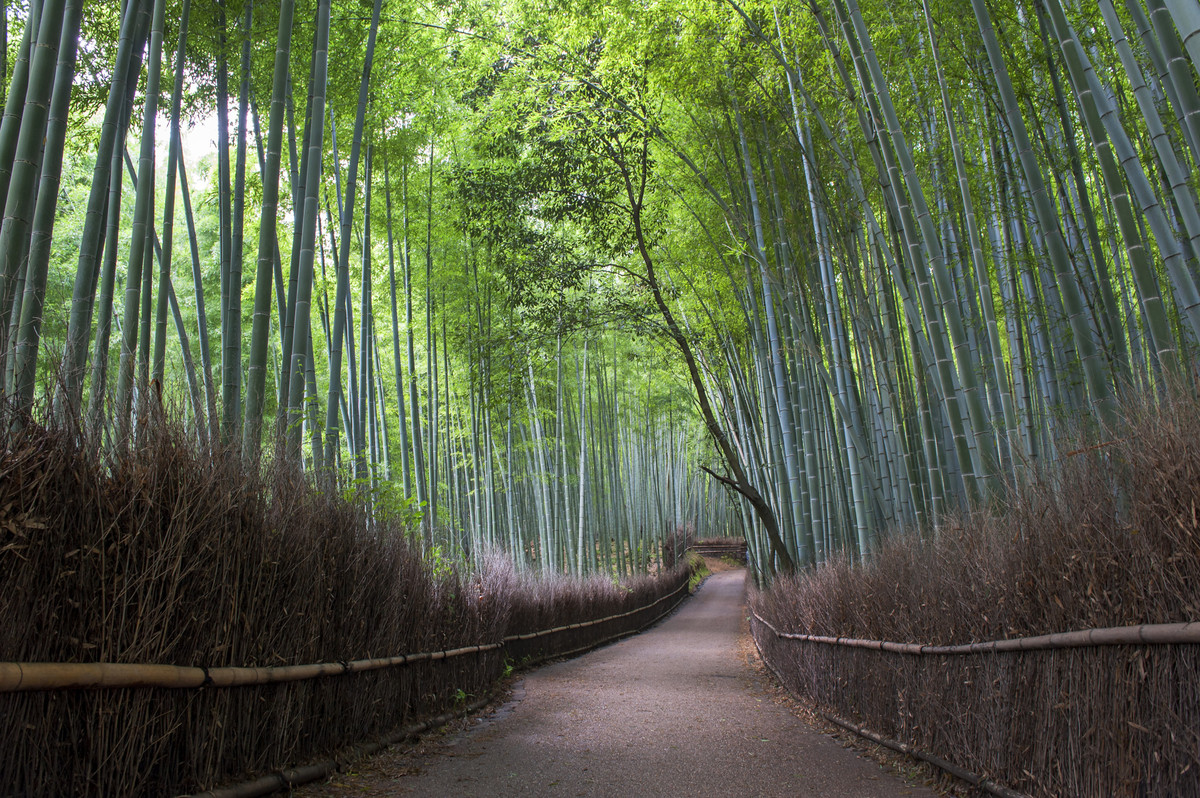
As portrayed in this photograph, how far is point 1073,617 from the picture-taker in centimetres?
215

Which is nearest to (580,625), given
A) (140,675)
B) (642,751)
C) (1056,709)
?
(642,751)

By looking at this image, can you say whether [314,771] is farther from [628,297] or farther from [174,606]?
[628,297]

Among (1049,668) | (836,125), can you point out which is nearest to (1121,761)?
(1049,668)

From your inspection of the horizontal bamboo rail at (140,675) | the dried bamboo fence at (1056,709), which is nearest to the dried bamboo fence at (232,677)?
the horizontal bamboo rail at (140,675)

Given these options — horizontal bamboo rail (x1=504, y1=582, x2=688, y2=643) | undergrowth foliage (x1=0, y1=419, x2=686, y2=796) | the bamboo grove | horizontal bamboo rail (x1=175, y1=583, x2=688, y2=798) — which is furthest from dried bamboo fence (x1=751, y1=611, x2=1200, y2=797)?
horizontal bamboo rail (x1=504, y1=582, x2=688, y2=643)

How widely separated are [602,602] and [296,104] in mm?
6513

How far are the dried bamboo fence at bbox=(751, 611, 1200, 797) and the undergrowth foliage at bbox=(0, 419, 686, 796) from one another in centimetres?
225

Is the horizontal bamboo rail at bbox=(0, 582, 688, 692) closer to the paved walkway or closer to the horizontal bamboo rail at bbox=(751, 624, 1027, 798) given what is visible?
the paved walkway

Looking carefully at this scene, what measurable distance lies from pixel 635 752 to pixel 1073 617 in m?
2.04

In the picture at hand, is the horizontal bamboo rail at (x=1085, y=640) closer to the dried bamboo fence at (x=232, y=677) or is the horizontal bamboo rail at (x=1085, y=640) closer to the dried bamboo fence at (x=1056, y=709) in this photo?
the dried bamboo fence at (x=1056, y=709)

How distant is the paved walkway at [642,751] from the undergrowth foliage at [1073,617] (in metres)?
0.39

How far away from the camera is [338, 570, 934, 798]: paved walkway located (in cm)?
291

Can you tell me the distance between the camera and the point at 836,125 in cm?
562

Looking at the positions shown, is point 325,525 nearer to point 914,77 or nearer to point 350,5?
point 350,5
